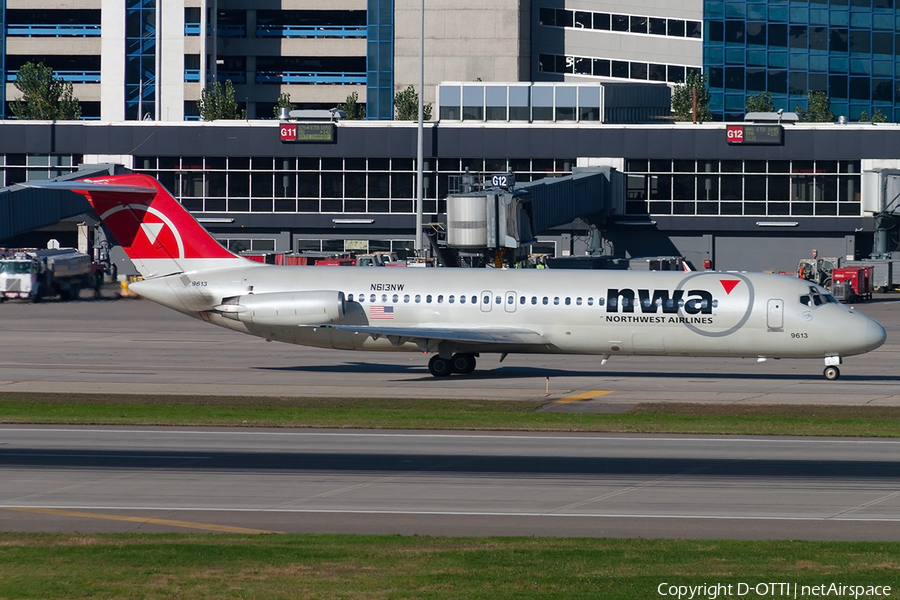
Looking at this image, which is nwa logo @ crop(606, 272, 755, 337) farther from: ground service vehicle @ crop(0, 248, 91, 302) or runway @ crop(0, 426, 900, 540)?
ground service vehicle @ crop(0, 248, 91, 302)

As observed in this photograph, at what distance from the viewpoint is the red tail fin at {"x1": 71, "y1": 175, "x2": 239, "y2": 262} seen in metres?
40.3

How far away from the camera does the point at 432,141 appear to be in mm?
92750

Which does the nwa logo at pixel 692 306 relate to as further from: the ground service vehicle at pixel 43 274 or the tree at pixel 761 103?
the tree at pixel 761 103

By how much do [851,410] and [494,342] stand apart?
37.3 ft

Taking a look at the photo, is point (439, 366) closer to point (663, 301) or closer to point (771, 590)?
point (663, 301)

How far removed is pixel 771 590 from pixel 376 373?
26851 mm

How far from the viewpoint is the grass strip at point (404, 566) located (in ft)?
48.8

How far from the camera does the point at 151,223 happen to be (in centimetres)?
4034

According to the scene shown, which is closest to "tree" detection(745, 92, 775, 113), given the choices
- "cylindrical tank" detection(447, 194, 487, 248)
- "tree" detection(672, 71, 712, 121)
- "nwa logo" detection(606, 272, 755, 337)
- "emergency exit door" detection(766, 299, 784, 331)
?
"tree" detection(672, 71, 712, 121)

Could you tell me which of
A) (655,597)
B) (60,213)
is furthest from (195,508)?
(60,213)

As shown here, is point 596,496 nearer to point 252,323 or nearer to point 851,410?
point 851,410

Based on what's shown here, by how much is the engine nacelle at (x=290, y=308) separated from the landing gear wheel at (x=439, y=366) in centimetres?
344

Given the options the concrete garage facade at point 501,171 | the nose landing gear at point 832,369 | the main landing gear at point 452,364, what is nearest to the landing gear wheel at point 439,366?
the main landing gear at point 452,364

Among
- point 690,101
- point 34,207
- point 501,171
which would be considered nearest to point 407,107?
point 501,171
